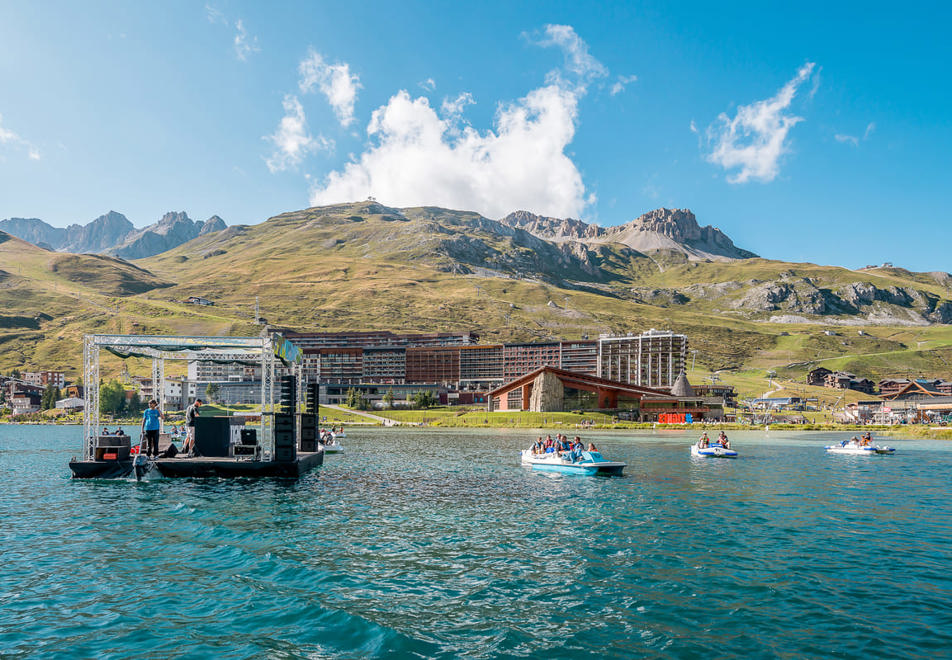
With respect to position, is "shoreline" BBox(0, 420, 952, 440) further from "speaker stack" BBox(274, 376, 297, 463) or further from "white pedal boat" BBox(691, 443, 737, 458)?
"speaker stack" BBox(274, 376, 297, 463)

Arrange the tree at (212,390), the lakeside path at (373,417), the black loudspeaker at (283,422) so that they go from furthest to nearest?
the tree at (212,390)
the lakeside path at (373,417)
the black loudspeaker at (283,422)

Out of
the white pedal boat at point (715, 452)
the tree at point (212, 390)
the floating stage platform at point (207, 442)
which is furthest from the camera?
the tree at point (212, 390)

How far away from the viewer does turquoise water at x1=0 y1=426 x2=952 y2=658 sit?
40.8 feet

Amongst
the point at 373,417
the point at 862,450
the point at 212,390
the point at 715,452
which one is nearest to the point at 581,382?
the point at 373,417

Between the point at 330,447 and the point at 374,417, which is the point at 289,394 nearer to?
the point at 330,447

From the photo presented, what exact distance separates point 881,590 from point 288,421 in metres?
31.0

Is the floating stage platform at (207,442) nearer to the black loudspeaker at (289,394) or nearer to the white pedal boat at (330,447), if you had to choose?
the black loudspeaker at (289,394)

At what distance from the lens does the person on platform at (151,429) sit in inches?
1405

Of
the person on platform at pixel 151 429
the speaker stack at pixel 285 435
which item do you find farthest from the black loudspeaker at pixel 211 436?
the speaker stack at pixel 285 435

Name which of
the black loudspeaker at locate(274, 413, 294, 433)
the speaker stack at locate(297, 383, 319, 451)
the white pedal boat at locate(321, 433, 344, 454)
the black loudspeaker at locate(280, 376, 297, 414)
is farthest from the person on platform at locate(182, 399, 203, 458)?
the white pedal boat at locate(321, 433, 344, 454)

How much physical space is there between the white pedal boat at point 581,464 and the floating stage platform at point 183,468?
59.4ft

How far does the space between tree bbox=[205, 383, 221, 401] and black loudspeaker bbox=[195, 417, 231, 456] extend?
144 meters

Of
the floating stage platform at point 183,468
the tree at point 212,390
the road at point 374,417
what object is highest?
the floating stage platform at point 183,468

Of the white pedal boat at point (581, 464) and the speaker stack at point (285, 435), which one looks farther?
the white pedal boat at point (581, 464)
